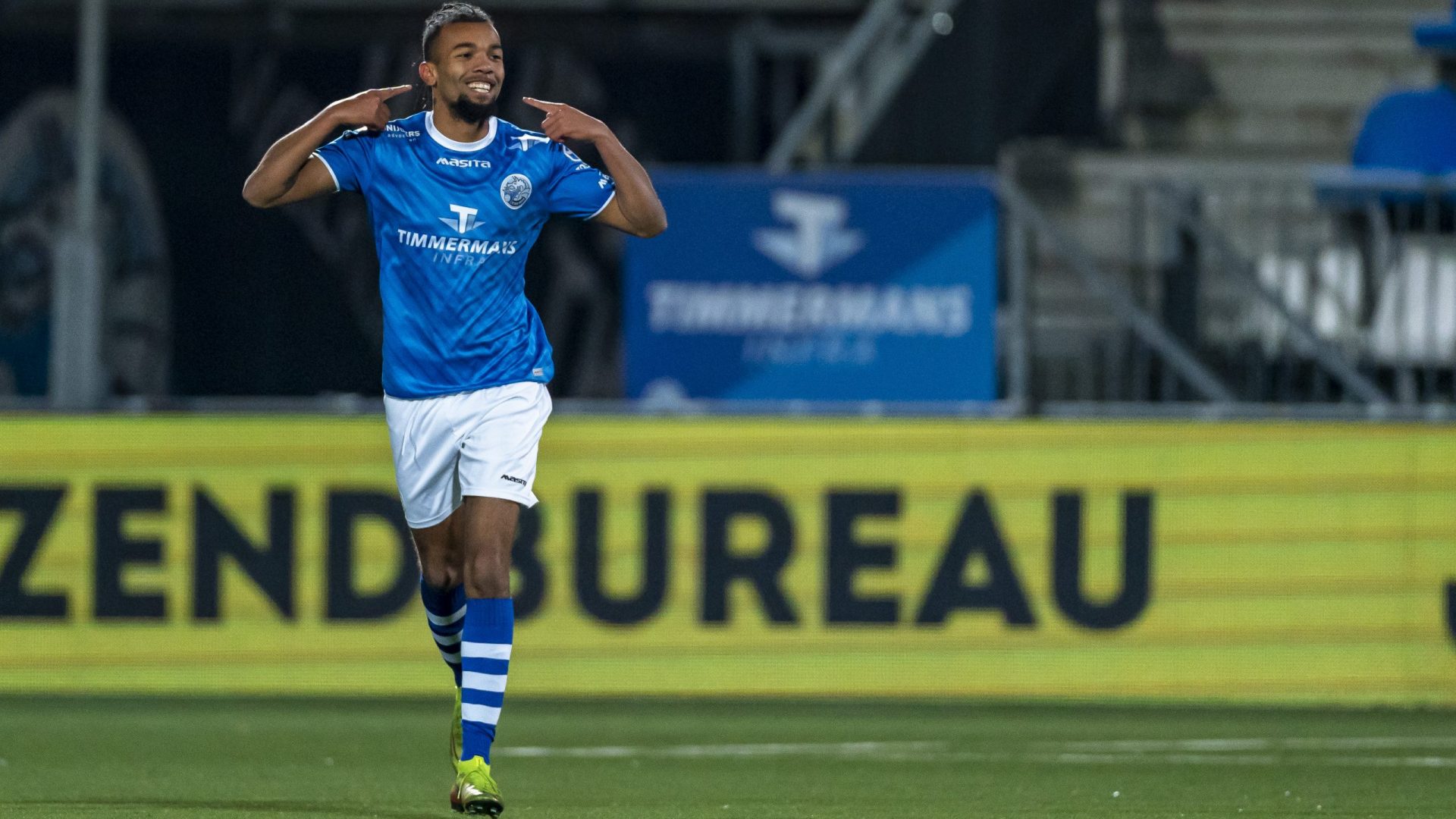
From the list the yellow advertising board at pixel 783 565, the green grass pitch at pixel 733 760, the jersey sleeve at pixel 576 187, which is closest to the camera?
the jersey sleeve at pixel 576 187

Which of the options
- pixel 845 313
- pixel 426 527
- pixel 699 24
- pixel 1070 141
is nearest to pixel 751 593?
pixel 845 313

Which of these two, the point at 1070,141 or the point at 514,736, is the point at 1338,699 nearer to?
the point at 514,736

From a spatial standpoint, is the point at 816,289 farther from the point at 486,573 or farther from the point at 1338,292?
the point at 486,573

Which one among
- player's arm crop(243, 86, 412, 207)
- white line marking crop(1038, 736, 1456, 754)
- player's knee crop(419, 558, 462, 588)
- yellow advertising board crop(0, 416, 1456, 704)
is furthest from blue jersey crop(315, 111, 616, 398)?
yellow advertising board crop(0, 416, 1456, 704)

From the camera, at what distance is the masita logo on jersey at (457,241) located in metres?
6.89

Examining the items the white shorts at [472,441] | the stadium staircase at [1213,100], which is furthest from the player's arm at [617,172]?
the stadium staircase at [1213,100]

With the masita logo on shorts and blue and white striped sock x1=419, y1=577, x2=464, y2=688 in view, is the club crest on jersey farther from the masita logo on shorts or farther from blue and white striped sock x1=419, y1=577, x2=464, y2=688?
blue and white striped sock x1=419, y1=577, x2=464, y2=688

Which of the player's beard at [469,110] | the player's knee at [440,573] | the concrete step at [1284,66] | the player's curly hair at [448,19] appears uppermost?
the concrete step at [1284,66]

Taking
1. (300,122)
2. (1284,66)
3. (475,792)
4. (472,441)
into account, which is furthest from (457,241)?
(300,122)

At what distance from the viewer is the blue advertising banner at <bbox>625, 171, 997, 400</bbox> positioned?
1172cm

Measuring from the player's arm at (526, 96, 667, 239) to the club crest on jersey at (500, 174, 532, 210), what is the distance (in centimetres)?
15

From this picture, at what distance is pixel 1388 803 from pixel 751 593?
3.98 m

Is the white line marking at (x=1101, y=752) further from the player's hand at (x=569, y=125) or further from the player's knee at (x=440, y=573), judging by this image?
the player's hand at (x=569, y=125)

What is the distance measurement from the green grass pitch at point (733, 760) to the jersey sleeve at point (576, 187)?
1.75 meters
